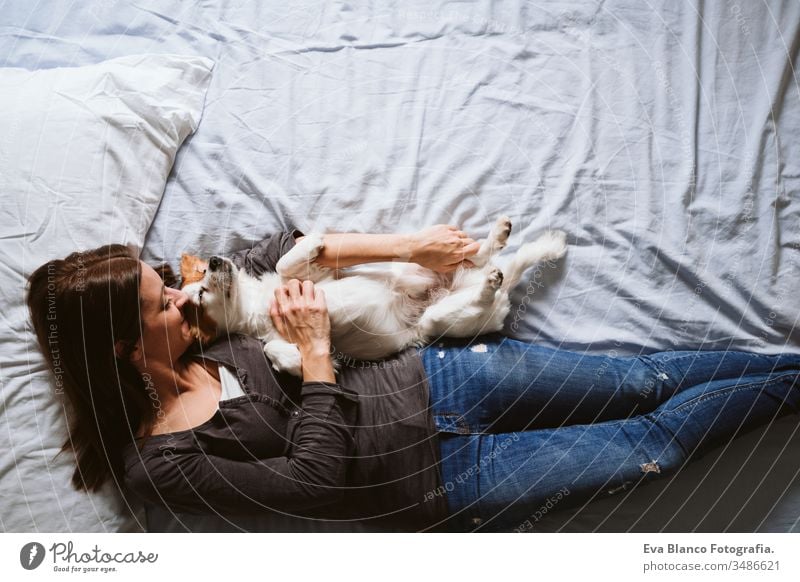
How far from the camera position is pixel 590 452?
4.24 ft

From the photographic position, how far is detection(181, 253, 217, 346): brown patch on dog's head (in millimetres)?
1300

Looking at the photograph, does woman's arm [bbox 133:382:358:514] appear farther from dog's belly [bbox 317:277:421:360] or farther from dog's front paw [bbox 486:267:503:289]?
dog's front paw [bbox 486:267:503:289]

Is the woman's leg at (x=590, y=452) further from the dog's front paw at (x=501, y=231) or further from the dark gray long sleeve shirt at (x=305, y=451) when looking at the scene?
the dog's front paw at (x=501, y=231)

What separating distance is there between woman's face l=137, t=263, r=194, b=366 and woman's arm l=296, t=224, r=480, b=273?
0.32m

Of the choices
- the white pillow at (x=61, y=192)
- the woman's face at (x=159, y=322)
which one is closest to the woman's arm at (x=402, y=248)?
the woman's face at (x=159, y=322)

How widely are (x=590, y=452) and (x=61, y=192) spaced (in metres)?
1.32

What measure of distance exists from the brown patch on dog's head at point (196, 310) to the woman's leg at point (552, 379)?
50cm

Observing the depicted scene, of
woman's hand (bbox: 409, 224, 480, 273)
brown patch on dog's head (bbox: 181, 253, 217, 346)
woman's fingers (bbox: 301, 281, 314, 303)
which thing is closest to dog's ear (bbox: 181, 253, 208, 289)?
brown patch on dog's head (bbox: 181, 253, 217, 346)

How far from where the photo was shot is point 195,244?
4.59 feet

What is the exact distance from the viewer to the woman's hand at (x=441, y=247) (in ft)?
4.40

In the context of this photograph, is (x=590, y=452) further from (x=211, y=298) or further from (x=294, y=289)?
(x=211, y=298)

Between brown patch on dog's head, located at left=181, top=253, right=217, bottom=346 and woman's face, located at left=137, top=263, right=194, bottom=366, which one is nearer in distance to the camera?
woman's face, located at left=137, top=263, right=194, bottom=366

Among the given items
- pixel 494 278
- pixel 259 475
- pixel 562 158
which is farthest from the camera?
pixel 562 158

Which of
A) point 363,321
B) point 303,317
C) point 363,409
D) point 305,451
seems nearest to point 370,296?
point 363,321
